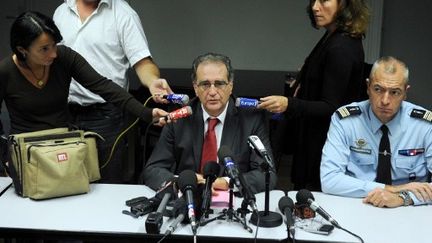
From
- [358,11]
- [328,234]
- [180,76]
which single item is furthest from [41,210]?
[180,76]

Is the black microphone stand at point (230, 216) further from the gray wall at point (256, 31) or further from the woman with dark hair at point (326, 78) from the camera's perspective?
the gray wall at point (256, 31)

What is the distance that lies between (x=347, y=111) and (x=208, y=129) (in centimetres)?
67

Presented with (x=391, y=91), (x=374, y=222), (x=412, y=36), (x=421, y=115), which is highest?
(x=412, y=36)

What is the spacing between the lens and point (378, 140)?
2512 millimetres

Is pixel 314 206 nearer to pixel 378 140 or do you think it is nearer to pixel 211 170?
pixel 211 170

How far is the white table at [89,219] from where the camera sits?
2020 mm

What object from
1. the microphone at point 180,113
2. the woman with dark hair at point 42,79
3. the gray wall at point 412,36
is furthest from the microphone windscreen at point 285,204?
the gray wall at point 412,36

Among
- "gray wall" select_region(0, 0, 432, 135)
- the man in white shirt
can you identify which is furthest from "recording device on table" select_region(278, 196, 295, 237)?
"gray wall" select_region(0, 0, 432, 135)

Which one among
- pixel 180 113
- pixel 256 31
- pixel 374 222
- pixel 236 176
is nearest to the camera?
pixel 236 176

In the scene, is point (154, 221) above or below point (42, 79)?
below

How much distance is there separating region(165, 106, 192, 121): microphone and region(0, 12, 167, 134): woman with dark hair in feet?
0.31

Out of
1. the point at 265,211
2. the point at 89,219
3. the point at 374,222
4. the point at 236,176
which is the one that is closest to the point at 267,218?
the point at 265,211

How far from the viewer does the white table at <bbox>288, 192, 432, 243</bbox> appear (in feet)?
6.56

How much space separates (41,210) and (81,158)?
0.91ft
